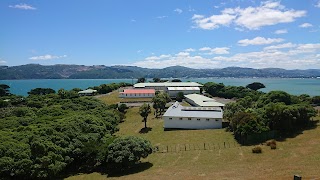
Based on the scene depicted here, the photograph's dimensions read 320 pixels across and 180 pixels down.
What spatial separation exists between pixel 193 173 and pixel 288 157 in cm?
1175

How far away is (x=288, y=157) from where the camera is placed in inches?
1298

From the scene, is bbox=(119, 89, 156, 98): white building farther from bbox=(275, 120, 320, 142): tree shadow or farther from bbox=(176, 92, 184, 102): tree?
bbox=(275, 120, 320, 142): tree shadow

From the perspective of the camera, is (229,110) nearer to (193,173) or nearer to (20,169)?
(193,173)

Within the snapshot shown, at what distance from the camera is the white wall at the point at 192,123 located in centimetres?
5238

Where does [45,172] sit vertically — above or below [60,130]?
below

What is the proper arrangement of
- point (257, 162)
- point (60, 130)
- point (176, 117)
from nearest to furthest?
point (257, 162), point (60, 130), point (176, 117)

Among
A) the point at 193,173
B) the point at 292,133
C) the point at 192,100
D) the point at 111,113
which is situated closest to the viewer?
the point at 193,173

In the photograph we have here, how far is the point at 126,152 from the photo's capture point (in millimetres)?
34406

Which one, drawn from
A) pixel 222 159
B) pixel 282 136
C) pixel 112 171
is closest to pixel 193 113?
pixel 282 136

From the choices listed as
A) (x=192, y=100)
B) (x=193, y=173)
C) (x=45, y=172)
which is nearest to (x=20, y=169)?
(x=45, y=172)

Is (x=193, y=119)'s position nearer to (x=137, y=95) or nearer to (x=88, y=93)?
(x=137, y=95)

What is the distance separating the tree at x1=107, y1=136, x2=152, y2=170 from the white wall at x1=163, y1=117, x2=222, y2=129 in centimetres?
1756

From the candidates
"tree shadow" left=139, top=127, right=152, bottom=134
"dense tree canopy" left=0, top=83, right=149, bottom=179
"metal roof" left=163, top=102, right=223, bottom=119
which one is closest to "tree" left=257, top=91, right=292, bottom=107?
"metal roof" left=163, top=102, right=223, bottom=119

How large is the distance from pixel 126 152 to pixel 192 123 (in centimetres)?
2140
